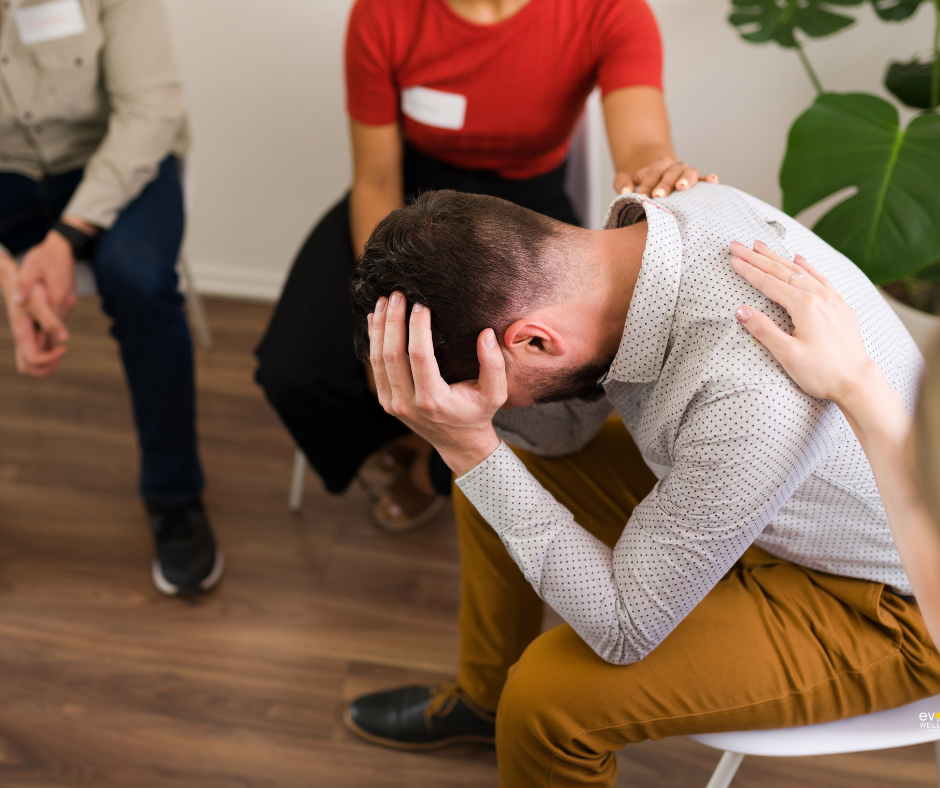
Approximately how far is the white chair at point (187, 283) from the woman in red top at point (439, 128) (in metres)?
0.36

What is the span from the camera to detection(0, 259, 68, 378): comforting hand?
1.38 m

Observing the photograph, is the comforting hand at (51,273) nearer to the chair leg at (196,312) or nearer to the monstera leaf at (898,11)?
the chair leg at (196,312)

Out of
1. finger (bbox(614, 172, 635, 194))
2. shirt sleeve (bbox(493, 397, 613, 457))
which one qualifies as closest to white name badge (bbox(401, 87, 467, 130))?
finger (bbox(614, 172, 635, 194))

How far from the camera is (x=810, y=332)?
742 mm

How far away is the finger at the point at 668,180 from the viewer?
1008 millimetres

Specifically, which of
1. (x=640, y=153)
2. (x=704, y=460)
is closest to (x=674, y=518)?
(x=704, y=460)

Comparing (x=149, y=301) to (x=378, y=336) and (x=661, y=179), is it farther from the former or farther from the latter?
(x=661, y=179)

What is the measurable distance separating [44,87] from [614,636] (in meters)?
1.49

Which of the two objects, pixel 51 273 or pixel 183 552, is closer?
pixel 51 273

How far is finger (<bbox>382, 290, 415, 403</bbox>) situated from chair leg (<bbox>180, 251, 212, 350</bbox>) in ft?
4.30

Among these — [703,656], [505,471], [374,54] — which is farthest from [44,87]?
[703,656]

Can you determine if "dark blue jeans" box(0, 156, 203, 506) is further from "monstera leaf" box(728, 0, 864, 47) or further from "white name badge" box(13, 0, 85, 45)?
"monstera leaf" box(728, 0, 864, 47)

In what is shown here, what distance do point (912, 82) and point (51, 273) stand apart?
5.56 ft

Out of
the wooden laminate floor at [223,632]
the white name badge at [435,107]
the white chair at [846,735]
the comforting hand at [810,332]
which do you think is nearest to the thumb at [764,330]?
the comforting hand at [810,332]
